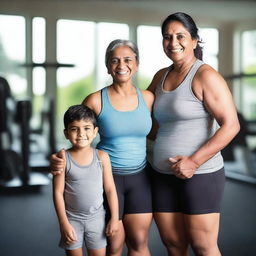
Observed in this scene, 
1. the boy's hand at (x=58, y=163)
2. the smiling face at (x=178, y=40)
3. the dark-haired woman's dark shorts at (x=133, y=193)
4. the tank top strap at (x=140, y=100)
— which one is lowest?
the dark-haired woman's dark shorts at (x=133, y=193)

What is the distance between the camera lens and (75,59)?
10.7 ft

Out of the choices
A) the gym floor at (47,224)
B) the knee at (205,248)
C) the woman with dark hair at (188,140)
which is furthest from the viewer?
the gym floor at (47,224)

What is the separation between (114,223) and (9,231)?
170 cm

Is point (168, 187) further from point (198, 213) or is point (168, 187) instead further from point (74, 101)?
point (74, 101)

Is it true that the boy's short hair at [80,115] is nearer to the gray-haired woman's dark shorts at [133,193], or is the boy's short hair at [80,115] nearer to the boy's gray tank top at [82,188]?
the boy's gray tank top at [82,188]

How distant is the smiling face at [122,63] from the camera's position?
158 cm

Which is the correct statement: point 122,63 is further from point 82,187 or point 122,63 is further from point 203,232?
point 203,232

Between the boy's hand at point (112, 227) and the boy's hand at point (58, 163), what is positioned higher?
the boy's hand at point (58, 163)

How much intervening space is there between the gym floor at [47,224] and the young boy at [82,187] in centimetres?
123

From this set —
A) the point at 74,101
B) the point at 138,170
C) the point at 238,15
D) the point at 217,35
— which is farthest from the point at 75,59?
the point at 138,170

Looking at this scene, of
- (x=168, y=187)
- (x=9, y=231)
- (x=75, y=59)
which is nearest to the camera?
(x=168, y=187)

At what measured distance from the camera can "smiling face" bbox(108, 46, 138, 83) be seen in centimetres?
158

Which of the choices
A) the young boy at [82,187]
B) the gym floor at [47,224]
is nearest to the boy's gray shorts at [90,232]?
the young boy at [82,187]

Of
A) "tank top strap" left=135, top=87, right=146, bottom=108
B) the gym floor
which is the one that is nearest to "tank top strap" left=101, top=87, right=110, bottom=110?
"tank top strap" left=135, top=87, right=146, bottom=108
